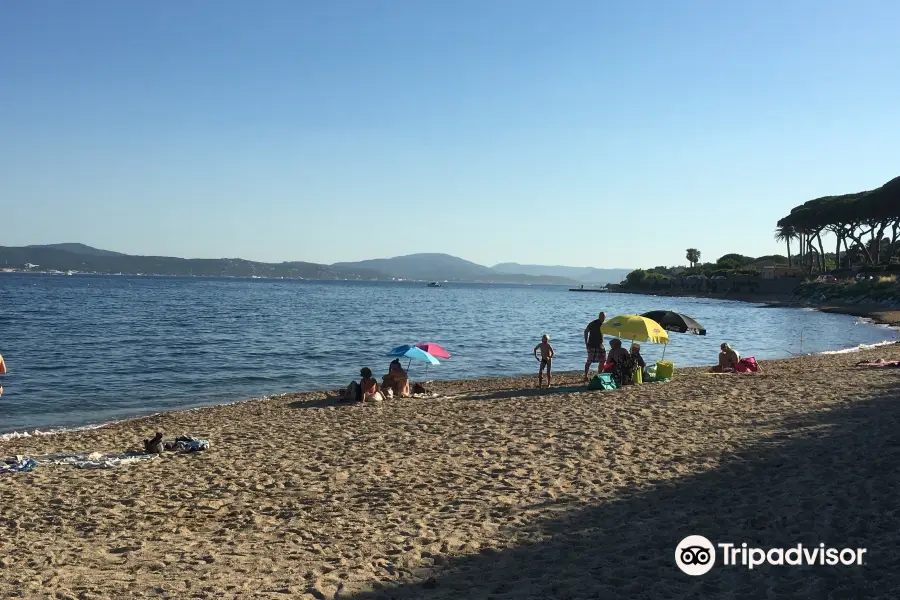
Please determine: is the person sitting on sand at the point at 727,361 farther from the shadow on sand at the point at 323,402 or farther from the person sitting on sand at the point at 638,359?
the shadow on sand at the point at 323,402

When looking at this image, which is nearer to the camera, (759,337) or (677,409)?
(677,409)

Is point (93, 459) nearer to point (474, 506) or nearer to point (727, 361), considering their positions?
point (474, 506)

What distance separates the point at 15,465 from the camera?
9742 millimetres

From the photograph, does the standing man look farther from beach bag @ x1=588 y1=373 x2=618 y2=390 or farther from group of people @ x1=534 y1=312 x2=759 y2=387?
beach bag @ x1=588 y1=373 x2=618 y2=390

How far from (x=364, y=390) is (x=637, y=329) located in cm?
631

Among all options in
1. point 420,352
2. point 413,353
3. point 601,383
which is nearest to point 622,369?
point 601,383

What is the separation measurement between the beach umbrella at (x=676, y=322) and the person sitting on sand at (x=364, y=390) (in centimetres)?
681

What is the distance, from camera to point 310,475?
29.3ft

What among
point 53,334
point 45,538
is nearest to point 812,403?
point 45,538

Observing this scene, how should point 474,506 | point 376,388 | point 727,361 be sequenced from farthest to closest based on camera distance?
1. point 727,361
2. point 376,388
3. point 474,506

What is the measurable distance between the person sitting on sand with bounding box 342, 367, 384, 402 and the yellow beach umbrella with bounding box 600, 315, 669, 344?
555cm

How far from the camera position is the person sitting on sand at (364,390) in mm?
15117

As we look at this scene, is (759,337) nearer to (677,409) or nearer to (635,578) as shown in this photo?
(677,409)

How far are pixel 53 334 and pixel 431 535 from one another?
35.2 metres
